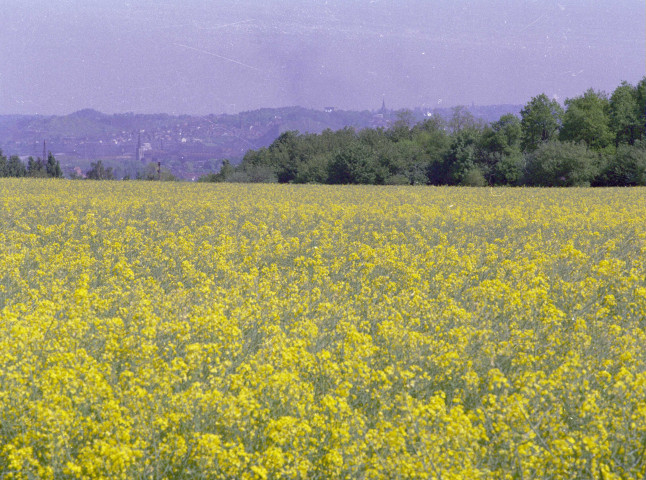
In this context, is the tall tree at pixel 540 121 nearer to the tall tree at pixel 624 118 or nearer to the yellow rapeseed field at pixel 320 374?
the tall tree at pixel 624 118

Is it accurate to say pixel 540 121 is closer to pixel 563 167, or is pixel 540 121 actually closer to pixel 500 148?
pixel 500 148

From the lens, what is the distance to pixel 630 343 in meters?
5.11

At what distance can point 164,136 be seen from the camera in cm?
10531

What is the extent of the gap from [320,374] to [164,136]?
10611 centimetres

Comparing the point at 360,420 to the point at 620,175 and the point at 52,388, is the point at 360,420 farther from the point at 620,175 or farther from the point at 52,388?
the point at 620,175

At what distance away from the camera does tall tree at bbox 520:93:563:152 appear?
71.1 metres

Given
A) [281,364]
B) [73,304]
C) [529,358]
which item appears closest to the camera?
[281,364]

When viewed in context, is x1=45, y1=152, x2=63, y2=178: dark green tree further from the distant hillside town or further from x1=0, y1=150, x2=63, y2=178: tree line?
the distant hillside town

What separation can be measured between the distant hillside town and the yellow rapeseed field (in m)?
90.1

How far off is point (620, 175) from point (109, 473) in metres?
51.2

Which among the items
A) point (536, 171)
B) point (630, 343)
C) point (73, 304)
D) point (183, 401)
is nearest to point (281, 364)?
point (183, 401)

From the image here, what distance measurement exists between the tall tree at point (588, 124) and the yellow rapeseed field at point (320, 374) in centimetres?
6366

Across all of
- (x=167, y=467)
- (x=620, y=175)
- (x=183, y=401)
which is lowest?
(x=167, y=467)

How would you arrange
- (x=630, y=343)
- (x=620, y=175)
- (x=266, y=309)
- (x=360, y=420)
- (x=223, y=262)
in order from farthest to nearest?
(x=620, y=175), (x=223, y=262), (x=266, y=309), (x=630, y=343), (x=360, y=420)
